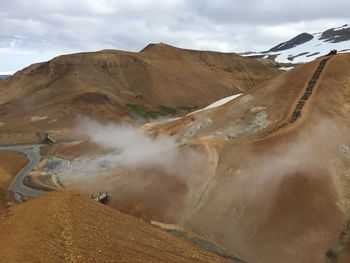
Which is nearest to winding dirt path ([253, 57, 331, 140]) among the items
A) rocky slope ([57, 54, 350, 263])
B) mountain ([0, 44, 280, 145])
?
rocky slope ([57, 54, 350, 263])

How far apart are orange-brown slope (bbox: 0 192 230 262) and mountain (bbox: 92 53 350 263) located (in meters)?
7.19

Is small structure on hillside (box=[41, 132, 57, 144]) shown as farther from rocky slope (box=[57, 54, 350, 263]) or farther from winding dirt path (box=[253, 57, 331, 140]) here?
winding dirt path (box=[253, 57, 331, 140])

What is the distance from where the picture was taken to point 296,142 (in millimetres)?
39906

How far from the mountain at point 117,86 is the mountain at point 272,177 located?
53.7 m

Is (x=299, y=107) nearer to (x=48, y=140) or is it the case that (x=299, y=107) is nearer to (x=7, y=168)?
(x=7, y=168)

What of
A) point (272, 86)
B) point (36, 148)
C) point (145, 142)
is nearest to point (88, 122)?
point (36, 148)

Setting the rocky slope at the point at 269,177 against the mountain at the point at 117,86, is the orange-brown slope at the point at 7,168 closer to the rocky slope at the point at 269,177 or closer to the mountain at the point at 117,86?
the rocky slope at the point at 269,177

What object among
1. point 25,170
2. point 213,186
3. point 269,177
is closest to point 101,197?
point 213,186

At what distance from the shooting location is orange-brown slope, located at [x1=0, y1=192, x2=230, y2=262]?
2075cm

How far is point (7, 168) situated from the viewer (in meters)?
63.8

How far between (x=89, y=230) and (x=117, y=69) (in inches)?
4578

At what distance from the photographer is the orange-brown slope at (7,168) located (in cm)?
5051

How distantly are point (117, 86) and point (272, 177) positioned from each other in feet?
315

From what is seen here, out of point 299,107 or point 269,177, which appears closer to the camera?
point 269,177
